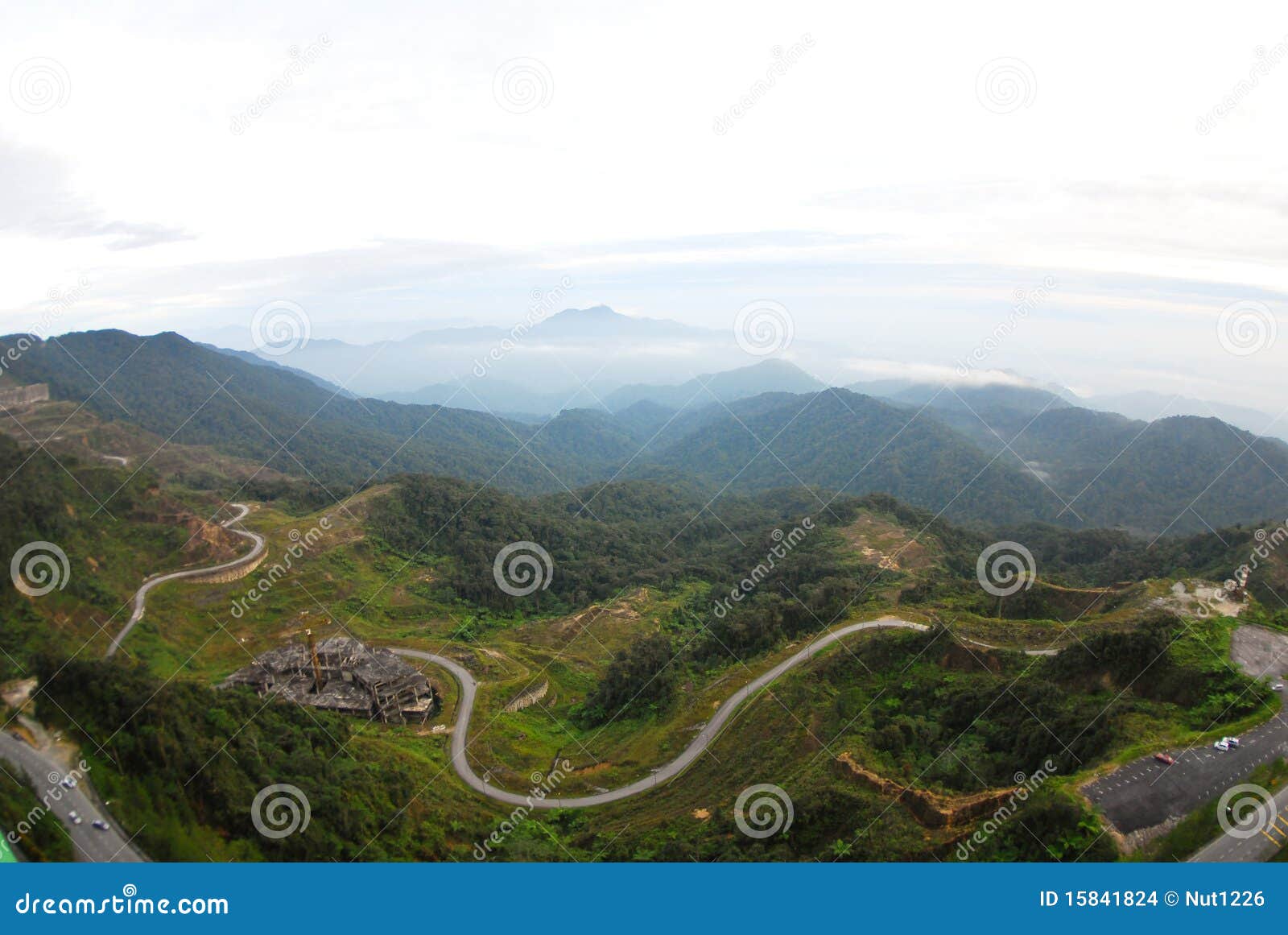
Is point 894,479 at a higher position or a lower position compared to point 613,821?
higher

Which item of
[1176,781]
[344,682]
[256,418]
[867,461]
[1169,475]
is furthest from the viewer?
[867,461]

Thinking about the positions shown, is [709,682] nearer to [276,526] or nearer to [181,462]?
[276,526]

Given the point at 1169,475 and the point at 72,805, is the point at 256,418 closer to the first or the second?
the point at 72,805

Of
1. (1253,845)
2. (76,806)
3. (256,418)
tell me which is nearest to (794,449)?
(256,418)

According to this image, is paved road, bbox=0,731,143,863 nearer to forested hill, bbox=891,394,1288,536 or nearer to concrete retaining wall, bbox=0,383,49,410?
concrete retaining wall, bbox=0,383,49,410

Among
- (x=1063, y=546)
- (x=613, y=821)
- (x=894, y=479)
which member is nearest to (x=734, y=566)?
(x=1063, y=546)

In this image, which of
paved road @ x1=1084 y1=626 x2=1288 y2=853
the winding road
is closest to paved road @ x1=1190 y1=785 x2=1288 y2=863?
paved road @ x1=1084 y1=626 x2=1288 y2=853
